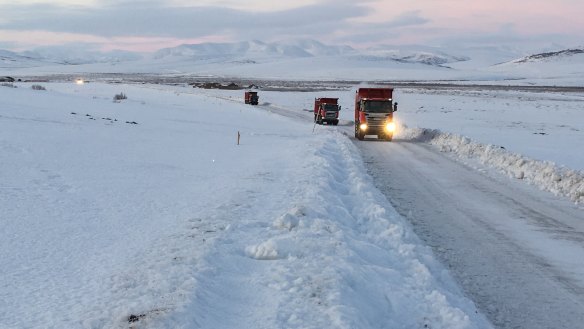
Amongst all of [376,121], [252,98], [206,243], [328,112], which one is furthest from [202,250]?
[252,98]

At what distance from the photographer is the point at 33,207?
9328 mm

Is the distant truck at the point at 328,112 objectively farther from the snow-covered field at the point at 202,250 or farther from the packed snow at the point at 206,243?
the snow-covered field at the point at 202,250

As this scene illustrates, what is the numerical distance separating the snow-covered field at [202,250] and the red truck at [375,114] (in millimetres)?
14798

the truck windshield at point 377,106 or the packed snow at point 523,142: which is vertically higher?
the truck windshield at point 377,106

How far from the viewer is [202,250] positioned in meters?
7.55

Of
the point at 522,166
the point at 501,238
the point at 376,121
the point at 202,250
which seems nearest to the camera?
the point at 202,250

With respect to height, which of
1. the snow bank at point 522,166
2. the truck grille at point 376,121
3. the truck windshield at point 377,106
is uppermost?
the truck windshield at point 377,106

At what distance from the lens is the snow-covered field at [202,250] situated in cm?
572

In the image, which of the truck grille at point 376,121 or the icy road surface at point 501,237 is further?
the truck grille at point 376,121

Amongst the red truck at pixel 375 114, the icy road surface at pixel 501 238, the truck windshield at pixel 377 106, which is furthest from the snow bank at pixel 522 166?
the truck windshield at pixel 377 106

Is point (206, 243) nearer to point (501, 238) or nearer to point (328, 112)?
point (501, 238)

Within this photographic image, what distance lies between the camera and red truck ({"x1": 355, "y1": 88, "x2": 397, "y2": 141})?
1173 inches

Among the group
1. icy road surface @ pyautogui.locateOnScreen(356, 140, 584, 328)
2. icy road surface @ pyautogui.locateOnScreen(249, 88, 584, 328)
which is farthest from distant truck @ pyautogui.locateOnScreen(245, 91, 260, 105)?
icy road surface @ pyautogui.locateOnScreen(356, 140, 584, 328)

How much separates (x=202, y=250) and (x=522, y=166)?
14.1 meters
